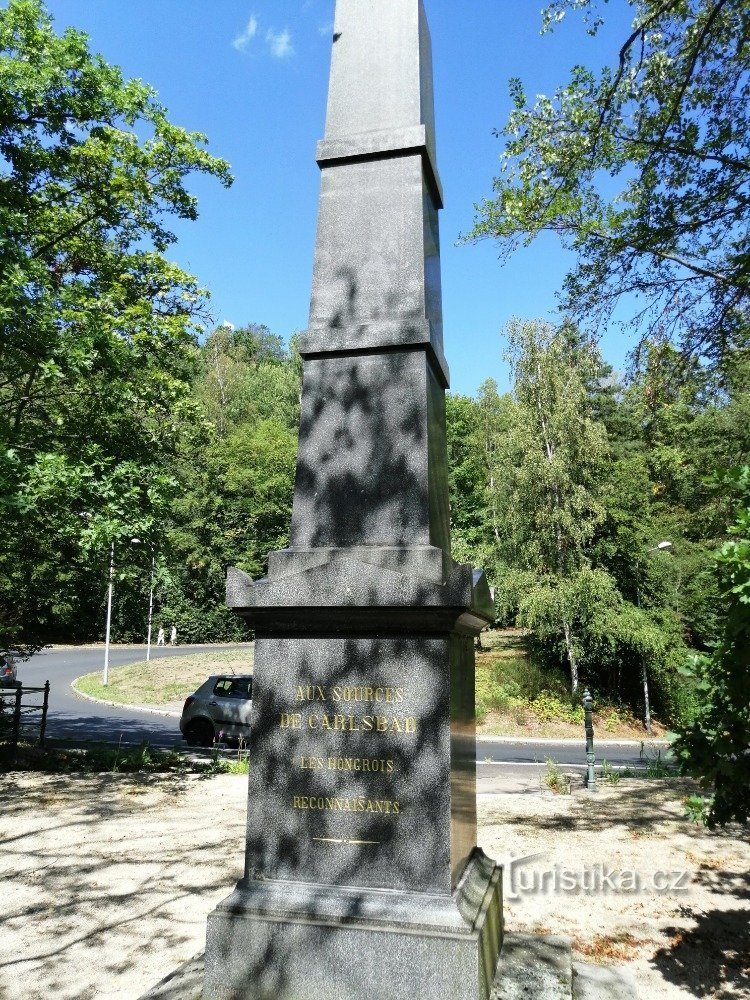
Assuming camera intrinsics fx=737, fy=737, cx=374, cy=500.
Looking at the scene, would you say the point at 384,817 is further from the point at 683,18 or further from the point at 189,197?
the point at 189,197

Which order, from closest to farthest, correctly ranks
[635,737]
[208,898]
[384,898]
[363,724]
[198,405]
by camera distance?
[384,898]
[363,724]
[208,898]
[198,405]
[635,737]

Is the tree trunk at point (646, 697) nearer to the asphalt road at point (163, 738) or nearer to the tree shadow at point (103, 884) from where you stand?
the asphalt road at point (163, 738)

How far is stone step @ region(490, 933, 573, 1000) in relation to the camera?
11.8 ft

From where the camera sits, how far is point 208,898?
18.1 feet

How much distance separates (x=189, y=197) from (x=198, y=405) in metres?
4.00

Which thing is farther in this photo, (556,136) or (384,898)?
(556,136)

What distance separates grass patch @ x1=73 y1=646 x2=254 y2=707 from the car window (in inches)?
372

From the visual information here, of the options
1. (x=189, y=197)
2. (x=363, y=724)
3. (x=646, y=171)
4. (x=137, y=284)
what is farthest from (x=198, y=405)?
(x=363, y=724)

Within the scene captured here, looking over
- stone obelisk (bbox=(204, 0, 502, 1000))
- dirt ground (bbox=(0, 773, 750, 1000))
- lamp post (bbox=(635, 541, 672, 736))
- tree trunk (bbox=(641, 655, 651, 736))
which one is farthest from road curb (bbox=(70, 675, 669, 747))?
stone obelisk (bbox=(204, 0, 502, 1000))

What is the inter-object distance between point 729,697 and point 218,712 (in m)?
13.5

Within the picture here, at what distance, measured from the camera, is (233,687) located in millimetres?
16516

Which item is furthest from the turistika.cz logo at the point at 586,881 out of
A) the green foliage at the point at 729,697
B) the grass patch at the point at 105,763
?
the grass patch at the point at 105,763

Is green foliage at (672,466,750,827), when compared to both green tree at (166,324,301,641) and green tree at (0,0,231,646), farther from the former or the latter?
green tree at (166,324,301,641)

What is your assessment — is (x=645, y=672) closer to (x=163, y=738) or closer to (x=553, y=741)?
(x=553, y=741)
